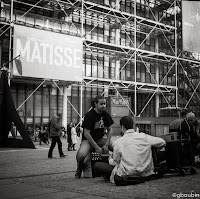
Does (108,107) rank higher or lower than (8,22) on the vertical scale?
lower

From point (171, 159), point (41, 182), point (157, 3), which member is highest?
point (157, 3)

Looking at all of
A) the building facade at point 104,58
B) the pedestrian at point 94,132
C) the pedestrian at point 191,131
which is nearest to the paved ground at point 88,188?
the pedestrian at point 94,132

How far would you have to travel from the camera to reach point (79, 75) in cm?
2533

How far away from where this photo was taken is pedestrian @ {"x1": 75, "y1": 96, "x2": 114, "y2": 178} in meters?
5.70

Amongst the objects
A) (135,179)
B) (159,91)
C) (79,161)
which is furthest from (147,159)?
(159,91)

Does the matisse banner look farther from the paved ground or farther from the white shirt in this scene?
the white shirt

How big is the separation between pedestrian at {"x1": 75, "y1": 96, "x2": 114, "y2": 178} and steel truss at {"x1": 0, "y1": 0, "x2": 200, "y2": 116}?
17.7 meters

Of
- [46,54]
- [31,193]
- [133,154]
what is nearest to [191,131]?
[133,154]

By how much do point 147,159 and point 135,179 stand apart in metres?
0.34

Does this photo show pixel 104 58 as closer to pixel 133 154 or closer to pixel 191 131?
pixel 191 131

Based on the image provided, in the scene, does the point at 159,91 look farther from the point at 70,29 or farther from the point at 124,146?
the point at 124,146

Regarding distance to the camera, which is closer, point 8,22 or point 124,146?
point 124,146

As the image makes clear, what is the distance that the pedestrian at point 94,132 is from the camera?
225 inches

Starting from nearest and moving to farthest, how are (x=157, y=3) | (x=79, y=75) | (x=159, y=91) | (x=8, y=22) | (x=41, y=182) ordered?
(x=41, y=182), (x=8, y=22), (x=79, y=75), (x=159, y=91), (x=157, y=3)
